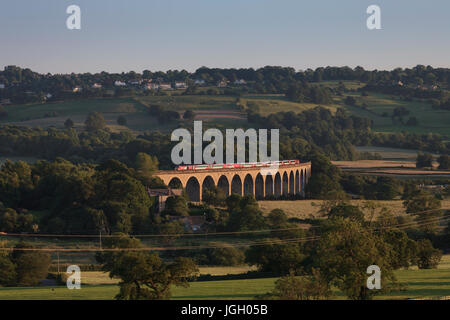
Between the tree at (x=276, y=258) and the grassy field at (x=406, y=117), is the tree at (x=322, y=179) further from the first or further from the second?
the grassy field at (x=406, y=117)

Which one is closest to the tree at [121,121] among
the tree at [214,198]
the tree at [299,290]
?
the tree at [214,198]

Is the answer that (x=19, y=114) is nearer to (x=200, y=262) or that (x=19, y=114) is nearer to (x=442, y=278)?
(x=200, y=262)

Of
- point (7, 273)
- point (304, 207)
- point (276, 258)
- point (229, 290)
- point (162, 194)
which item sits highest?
point (229, 290)

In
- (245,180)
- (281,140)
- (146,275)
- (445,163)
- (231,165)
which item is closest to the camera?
(146,275)

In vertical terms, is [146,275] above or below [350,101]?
below

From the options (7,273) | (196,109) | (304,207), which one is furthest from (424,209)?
(196,109)

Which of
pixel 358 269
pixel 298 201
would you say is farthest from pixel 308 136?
pixel 358 269

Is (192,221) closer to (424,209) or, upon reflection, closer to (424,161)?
(424,209)
